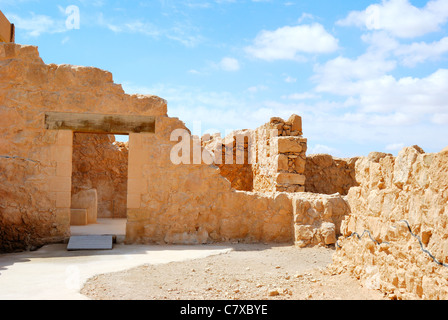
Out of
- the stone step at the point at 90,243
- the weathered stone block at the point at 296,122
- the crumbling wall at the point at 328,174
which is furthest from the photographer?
the crumbling wall at the point at 328,174

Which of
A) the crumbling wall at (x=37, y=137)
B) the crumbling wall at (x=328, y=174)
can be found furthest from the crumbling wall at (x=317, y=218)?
the crumbling wall at (x=328, y=174)

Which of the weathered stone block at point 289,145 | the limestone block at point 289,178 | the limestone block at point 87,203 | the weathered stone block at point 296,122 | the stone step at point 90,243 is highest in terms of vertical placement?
the weathered stone block at point 296,122

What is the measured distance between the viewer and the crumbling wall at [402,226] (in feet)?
9.82

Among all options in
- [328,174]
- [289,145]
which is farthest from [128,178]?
[328,174]

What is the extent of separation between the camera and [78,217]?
32.5 feet

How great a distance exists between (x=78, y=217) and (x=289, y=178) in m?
5.47

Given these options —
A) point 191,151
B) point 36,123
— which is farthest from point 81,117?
point 191,151

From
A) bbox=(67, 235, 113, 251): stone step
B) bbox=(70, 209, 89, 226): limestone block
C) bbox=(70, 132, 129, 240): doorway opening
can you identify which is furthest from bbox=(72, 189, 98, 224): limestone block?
bbox=(67, 235, 113, 251): stone step

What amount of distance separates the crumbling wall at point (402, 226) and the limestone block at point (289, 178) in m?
4.70

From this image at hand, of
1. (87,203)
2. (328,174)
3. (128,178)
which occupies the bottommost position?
(87,203)

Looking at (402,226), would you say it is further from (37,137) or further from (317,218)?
(37,137)

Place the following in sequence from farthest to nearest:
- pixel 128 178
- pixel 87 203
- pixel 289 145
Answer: pixel 87 203, pixel 289 145, pixel 128 178

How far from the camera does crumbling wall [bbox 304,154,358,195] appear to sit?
12.6 metres

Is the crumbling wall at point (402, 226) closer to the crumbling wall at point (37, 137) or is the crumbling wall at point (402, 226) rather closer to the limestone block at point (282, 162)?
the limestone block at point (282, 162)
